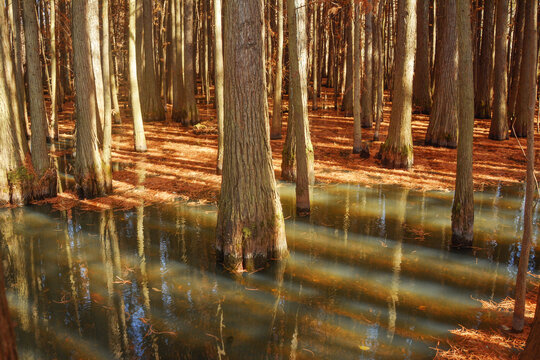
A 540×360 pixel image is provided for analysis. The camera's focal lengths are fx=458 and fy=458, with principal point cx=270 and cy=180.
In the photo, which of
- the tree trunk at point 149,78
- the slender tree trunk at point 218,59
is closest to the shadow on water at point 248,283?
the slender tree trunk at point 218,59

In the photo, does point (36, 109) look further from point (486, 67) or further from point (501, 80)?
point (486, 67)

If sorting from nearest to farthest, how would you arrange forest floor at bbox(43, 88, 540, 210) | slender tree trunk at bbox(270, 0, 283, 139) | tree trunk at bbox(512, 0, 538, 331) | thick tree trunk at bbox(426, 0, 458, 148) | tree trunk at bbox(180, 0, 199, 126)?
1. tree trunk at bbox(512, 0, 538, 331)
2. forest floor at bbox(43, 88, 540, 210)
3. slender tree trunk at bbox(270, 0, 283, 139)
4. thick tree trunk at bbox(426, 0, 458, 148)
5. tree trunk at bbox(180, 0, 199, 126)

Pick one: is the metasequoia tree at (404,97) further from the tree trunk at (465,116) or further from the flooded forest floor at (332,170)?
the tree trunk at (465,116)

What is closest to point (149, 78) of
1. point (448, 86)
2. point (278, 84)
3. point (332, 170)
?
point (278, 84)

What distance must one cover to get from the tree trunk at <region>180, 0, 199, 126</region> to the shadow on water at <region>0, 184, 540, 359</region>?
39.4ft

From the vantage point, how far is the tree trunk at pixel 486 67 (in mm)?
21656

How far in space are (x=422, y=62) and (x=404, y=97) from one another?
463 inches

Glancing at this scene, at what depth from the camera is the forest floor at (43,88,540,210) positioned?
12.0 metres


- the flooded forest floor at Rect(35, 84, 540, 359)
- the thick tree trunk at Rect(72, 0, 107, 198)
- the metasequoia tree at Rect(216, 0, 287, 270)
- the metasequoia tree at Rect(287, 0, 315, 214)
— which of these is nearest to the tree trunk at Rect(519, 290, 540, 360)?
the flooded forest floor at Rect(35, 84, 540, 359)

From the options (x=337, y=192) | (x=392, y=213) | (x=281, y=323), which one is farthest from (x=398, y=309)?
(x=337, y=192)

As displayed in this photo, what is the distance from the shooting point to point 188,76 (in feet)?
70.3

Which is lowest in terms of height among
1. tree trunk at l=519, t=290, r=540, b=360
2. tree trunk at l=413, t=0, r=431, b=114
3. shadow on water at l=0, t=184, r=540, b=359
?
shadow on water at l=0, t=184, r=540, b=359

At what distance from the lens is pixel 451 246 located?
841cm

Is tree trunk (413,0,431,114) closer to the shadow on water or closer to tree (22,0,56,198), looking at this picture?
the shadow on water
